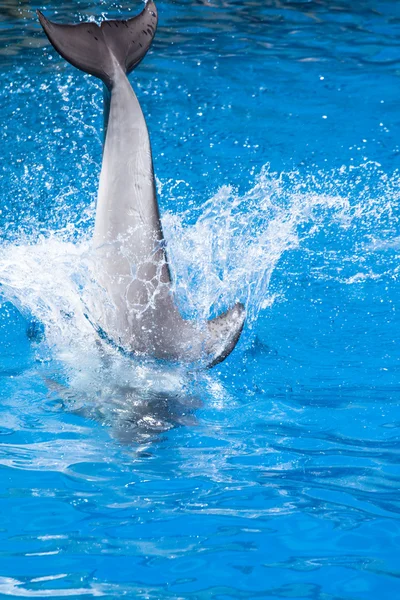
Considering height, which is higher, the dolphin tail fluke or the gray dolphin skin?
the dolphin tail fluke

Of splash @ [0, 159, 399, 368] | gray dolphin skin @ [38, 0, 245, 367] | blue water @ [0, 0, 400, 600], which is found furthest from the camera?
splash @ [0, 159, 399, 368]

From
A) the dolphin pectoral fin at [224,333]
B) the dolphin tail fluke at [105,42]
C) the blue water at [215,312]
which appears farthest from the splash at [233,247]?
the dolphin tail fluke at [105,42]

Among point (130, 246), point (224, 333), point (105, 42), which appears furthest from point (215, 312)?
point (105, 42)

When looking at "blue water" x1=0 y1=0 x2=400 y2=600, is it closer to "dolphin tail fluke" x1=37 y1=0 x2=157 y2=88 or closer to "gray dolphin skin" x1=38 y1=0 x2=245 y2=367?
"gray dolphin skin" x1=38 y1=0 x2=245 y2=367

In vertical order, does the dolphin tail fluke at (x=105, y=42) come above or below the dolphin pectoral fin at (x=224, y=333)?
above

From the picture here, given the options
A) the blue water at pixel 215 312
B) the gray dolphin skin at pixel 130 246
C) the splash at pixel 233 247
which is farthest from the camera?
the splash at pixel 233 247

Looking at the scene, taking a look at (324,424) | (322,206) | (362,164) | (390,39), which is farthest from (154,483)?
(390,39)

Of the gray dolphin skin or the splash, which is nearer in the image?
the gray dolphin skin

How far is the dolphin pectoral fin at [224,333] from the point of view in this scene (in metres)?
5.07

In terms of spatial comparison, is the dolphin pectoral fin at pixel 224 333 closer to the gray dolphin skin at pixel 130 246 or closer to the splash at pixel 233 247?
the gray dolphin skin at pixel 130 246

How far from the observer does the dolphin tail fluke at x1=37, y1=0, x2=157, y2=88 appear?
5.05 metres

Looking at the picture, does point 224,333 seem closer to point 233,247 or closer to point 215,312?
point 215,312

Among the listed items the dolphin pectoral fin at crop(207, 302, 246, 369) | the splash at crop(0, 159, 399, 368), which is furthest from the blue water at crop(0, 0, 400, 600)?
the dolphin pectoral fin at crop(207, 302, 246, 369)

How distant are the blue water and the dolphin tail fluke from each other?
126cm
